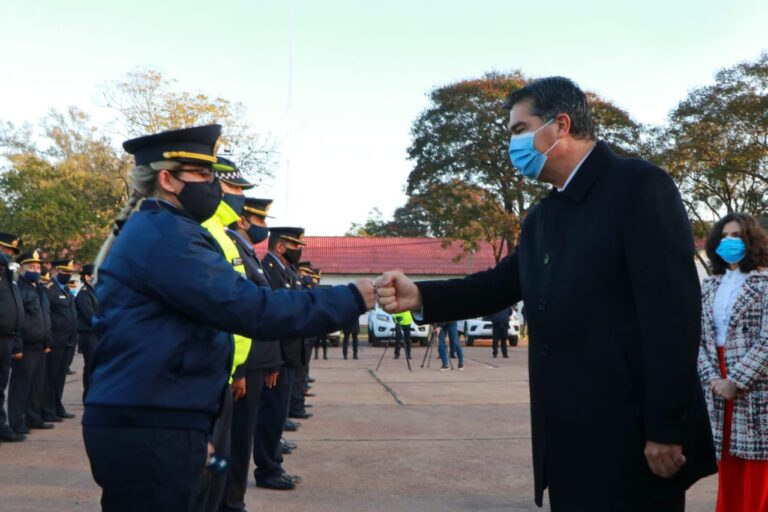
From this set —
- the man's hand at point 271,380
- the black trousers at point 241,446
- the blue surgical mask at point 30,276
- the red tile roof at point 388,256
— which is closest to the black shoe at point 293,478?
the man's hand at point 271,380

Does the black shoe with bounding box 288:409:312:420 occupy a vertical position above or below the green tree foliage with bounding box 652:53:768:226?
below

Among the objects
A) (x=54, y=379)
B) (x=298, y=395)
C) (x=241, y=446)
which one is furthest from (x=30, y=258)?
(x=241, y=446)

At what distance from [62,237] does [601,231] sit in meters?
35.9

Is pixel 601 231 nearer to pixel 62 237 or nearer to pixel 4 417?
pixel 4 417

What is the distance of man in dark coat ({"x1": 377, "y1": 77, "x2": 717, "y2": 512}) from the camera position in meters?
2.60

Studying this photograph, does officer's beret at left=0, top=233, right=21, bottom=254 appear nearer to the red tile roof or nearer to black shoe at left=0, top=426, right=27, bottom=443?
black shoe at left=0, top=426, right=27, bottom=443

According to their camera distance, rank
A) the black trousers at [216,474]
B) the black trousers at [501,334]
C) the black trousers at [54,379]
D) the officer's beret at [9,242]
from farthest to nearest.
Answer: the black trousers at [501,334] → the black trousers at [54,379] → the officer's beret at [9,242] → the black trousers at [216,474]

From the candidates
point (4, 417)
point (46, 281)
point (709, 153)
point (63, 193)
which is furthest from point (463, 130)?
point (4, 417)

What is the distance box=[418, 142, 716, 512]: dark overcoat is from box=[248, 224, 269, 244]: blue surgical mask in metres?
4.29

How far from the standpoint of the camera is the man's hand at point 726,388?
4.70m

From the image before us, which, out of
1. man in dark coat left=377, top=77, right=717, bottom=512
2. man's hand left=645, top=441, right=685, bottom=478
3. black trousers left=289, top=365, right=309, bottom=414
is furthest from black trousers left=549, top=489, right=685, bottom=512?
black trousers left=289, top=365, right=309, bottom=414

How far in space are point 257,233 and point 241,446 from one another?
6.51 feet

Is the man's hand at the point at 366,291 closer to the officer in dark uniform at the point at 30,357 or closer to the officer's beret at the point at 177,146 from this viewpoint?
the officer's beret at the point at 177,146

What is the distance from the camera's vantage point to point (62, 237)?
117 feet
